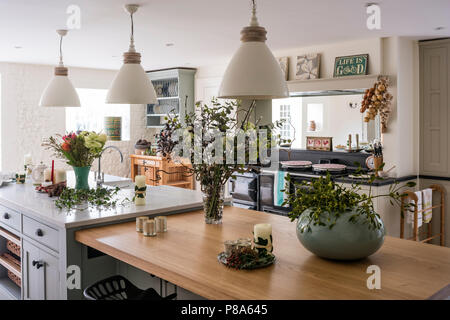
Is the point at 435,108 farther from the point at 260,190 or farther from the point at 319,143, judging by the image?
the point at 260,190

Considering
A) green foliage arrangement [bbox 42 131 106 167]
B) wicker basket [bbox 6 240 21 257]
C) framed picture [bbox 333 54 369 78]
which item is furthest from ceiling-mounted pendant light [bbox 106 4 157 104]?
framed picture [bbox 333 54 369 78]

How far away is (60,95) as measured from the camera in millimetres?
3926

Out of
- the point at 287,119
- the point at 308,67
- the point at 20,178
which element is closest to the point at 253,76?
the point at 20,178

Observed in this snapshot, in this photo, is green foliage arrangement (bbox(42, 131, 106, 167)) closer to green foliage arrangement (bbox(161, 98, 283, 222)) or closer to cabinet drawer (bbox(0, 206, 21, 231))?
cabinet drawer (bbox(0, 206, 21, 231))

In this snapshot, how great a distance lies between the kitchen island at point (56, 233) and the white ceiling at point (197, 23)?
151 cm

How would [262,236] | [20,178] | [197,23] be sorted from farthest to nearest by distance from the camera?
[20,178]
[197,23]
[262,236]

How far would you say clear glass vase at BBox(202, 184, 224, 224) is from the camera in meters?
2.65

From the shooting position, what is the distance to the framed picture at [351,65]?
5008 millimetres

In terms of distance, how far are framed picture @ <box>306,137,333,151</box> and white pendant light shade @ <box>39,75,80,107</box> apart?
304 cm

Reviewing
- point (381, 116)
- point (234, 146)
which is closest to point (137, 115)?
point (381, 116)

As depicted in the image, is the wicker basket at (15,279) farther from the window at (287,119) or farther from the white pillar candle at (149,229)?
the window at (287,119)

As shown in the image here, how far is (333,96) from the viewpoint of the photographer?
545cm

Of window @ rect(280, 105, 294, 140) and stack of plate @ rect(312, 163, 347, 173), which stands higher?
window @ rect(280, 105, 294, 140)

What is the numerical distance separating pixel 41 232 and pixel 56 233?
209 millimetres
